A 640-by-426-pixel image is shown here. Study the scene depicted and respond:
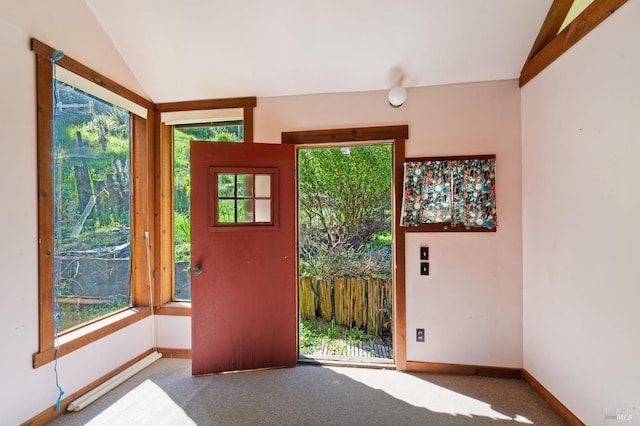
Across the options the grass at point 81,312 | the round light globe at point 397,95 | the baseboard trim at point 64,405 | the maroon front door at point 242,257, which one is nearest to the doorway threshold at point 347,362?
the maroon front door at point 242,257

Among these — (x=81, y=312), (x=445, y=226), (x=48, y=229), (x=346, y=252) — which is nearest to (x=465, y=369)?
(x=445, y=226)

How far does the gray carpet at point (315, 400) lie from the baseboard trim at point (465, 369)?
0.05 metres

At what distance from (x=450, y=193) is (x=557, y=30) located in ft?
4.23

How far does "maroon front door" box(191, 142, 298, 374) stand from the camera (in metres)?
2.22

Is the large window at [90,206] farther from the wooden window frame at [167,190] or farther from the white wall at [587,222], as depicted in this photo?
the white wall at [587,222]

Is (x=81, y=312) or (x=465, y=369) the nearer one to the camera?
(x=81, y=312)

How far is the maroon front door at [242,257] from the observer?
87.5 inches

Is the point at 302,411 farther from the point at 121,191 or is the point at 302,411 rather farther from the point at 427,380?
the point at 121,191

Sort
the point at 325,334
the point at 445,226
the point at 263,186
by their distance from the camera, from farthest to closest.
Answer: the point at 325,334 < the point at 263,186 < the point at 445,226

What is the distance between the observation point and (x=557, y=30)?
74.4 inches

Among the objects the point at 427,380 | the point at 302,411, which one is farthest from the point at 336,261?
the point at 302,411

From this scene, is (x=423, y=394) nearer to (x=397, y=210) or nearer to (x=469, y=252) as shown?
(x=469, y=252)

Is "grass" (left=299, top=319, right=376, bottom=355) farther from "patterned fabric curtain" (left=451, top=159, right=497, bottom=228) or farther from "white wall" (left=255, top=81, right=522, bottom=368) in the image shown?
"patterned fabric curtain" (left=451, top=159, right=497, bottom=228)

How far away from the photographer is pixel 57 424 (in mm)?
1715
